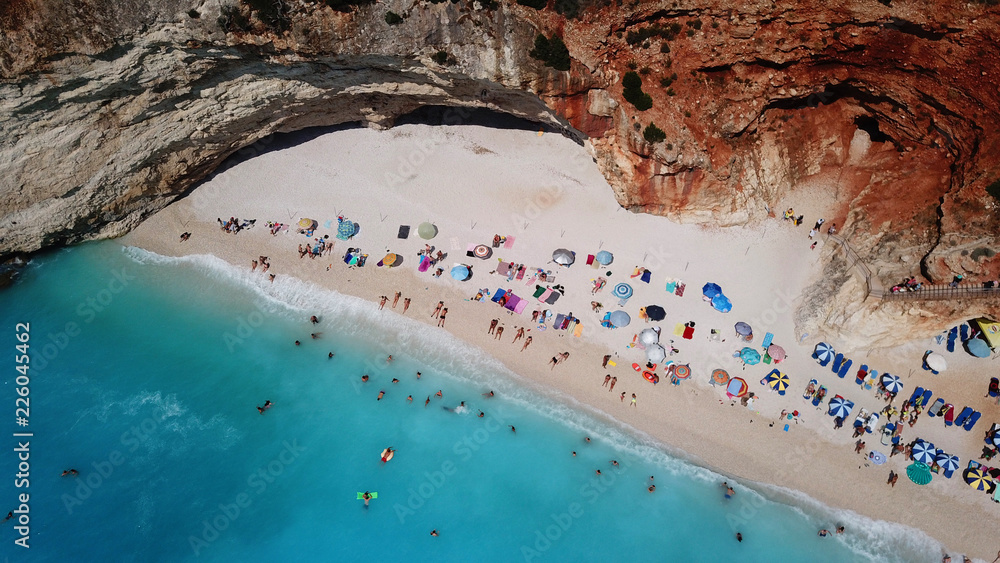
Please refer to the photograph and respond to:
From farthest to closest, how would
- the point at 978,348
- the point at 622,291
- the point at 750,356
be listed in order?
the point at 622,291, the point at 750,356, the point at 978,348

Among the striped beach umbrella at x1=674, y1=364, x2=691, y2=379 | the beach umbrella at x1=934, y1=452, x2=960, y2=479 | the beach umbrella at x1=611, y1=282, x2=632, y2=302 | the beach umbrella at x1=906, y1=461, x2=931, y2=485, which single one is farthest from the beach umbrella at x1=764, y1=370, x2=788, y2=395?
the beach umbrella at x1=611, y1=282, x2=632, y2=302

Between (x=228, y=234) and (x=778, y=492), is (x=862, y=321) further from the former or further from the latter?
(x=228, y=234)

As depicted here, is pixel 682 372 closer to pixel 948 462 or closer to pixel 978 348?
pixel 948 462

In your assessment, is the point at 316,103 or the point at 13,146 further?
the point at 316,103

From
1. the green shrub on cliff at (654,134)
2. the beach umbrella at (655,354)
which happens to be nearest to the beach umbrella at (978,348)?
the beach umbrella at (655,354)

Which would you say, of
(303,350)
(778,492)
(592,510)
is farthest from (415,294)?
(778,492)

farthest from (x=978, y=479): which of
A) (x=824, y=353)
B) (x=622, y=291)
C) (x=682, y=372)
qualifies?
(x=622, y=291)
